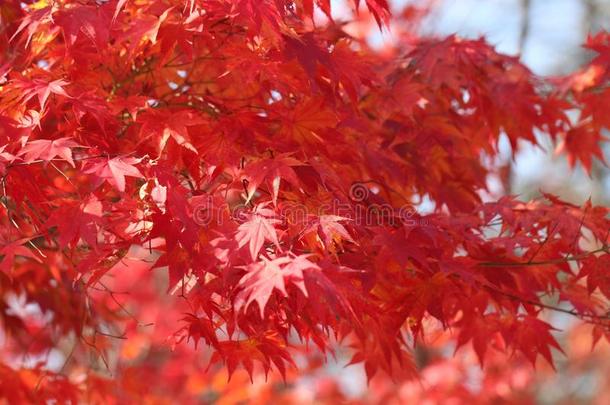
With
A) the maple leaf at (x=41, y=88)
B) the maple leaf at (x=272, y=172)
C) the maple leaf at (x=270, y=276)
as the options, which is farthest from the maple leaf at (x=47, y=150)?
the maple leaf at (x=270, y=276)

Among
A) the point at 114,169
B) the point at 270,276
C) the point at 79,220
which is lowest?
the point at 270,276

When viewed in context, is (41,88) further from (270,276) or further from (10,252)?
(270,276)

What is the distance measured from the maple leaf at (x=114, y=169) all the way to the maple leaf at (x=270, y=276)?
0.40 meters

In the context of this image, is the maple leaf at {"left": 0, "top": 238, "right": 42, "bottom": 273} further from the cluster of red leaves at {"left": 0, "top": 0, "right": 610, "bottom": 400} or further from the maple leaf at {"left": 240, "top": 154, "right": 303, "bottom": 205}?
the maple leaf at {"left": 240, "top": 154, "right": 303, "bottom": 205}

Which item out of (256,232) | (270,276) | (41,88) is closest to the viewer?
(270,276)

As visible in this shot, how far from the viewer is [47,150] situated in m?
2.05

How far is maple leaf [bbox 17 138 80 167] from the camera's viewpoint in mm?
2023

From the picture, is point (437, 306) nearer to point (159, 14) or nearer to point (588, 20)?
point (159, 14)

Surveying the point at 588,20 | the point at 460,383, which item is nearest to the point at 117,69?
the point at 460,383

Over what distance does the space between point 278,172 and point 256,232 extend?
25 cm

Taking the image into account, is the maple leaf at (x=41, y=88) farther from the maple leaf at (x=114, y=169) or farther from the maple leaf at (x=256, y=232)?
the maple leaf at (x=256, y=232)

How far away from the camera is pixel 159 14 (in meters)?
2.36

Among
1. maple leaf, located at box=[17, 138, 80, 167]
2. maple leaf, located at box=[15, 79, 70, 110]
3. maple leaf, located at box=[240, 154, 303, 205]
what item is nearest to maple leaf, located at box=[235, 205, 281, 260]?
maple leaf, located at box=[240, 154, 303, 205]

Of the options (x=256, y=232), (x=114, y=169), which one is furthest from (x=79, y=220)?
(x=256, y=232)
